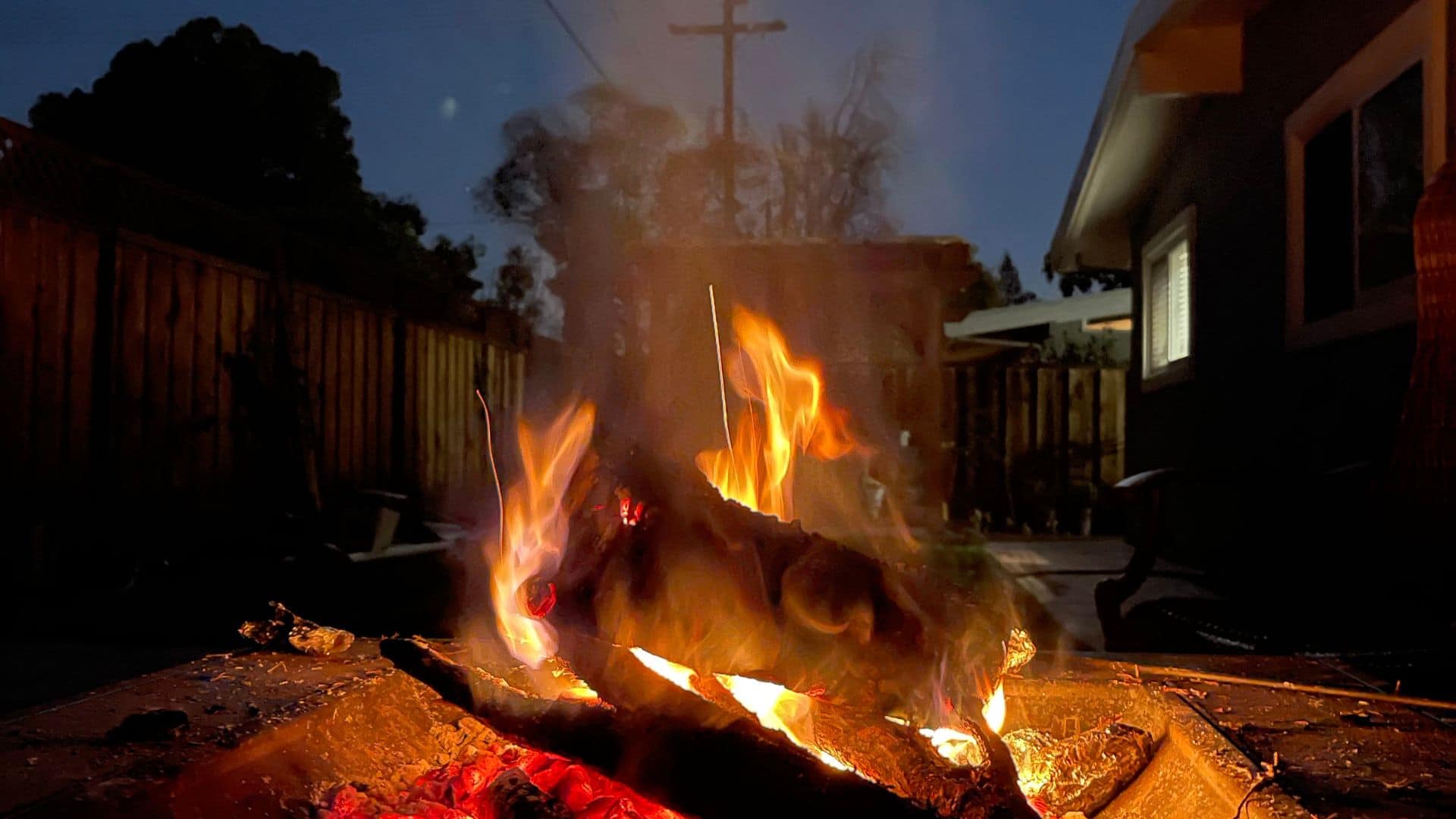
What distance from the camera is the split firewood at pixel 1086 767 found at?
2.05 m

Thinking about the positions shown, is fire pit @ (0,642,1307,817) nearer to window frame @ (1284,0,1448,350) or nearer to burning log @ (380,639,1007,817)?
burning log @ (380,639,1007,817)

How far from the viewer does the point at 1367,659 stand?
2783mm

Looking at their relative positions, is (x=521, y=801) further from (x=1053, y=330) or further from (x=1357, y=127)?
(x=1053, y=330)

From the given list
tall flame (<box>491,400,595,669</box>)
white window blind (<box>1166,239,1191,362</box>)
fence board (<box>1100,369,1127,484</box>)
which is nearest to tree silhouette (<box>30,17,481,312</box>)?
white window blind (<box>1166,239,1191,362</box>)

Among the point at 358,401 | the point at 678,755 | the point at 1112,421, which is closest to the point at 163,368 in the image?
the point at 358,401

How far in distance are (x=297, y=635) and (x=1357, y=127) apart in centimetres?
517

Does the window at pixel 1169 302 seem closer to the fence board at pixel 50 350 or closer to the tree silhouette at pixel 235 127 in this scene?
the fence board at pixel 50 350

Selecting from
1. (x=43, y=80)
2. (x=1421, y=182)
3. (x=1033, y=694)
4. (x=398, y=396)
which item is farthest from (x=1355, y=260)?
(x=43, y=80)

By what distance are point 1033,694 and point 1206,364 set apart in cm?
517

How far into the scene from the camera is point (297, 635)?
2.73 metres

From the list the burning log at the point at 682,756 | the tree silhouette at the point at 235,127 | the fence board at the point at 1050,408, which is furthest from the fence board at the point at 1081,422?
the burning log at the point at 682,756

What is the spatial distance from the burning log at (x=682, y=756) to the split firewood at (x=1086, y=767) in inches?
17.0

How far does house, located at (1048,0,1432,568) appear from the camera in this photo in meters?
3.98

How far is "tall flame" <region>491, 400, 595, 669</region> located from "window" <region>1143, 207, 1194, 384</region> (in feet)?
20.3
